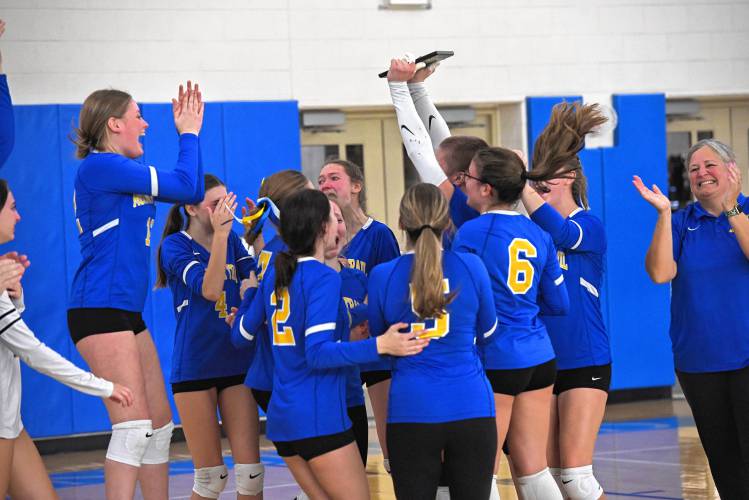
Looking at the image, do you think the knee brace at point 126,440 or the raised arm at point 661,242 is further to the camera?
the raised arm at point 661,242

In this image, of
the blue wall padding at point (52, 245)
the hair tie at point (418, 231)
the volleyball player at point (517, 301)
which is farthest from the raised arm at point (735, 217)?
the blue wall padding at point (52, 245)

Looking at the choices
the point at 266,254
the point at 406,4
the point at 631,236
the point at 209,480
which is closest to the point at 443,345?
the point at 266,254

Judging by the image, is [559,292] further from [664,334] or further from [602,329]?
[664,334]

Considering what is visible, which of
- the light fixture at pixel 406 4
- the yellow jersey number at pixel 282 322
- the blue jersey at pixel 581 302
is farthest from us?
the light fixture at pixel 406 4

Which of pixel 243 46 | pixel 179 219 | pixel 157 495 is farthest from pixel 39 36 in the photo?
pixel 157 495

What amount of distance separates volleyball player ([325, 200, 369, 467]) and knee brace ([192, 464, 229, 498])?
66cm

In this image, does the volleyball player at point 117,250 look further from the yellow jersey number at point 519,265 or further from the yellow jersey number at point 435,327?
the yellow jersey number at point 519,265

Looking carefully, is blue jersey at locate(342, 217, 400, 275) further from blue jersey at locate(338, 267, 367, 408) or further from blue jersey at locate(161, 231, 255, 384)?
blue jersey at locate(161, 231, 255, 384)

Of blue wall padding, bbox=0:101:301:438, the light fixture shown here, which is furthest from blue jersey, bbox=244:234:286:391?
the light fixture

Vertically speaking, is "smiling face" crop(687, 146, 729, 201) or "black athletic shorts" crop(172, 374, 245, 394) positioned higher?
"smiling face" crop(687, 146, 729, 201)

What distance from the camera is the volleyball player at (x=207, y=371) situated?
4824 millimetres

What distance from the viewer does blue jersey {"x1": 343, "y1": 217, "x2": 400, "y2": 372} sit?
16.4 ft

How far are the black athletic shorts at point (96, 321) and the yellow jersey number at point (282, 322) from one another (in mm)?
656

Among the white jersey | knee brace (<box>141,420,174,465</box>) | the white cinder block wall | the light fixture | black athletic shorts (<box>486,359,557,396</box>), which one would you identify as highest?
the light fixture
